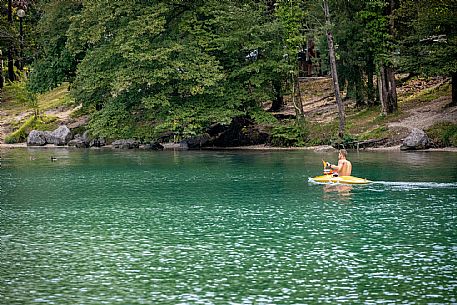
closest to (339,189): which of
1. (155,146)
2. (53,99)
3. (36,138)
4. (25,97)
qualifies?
(155,146)

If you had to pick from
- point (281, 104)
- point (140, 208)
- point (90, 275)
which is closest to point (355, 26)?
point (281, 104)

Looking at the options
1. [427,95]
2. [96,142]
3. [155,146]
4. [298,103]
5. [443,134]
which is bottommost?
[443,134]

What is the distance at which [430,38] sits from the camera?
44.8 m

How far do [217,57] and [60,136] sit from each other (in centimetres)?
1720

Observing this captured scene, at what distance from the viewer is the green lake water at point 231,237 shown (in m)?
14.8

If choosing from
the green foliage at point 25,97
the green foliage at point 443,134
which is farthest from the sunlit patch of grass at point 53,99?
the green foliage at point 443,134

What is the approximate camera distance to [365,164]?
125ft

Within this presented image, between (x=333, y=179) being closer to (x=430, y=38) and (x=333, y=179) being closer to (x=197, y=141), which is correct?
(x=430, y=38)

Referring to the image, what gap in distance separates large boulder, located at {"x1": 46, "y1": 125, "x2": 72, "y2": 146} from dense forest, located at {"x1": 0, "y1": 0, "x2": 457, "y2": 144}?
8127mm

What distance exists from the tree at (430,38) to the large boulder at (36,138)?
31809 millimetres

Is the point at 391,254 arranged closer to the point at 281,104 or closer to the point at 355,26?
the point at 355,26

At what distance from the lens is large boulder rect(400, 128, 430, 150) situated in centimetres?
4516

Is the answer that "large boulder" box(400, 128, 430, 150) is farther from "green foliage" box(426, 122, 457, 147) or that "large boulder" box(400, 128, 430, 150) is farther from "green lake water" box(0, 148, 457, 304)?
"green lake water" box(0, 148, 457, 304)

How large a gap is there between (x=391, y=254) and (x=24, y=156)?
3812 centimetres
